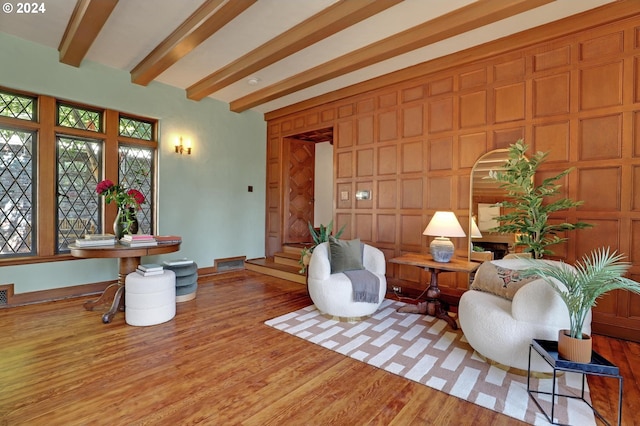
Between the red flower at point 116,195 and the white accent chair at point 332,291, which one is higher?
the red flower at point 116,195

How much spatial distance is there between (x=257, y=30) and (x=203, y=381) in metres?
3.44

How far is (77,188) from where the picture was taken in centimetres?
411

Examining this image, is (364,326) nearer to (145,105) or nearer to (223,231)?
(223,231)

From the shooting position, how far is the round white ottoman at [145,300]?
2992 millimetres

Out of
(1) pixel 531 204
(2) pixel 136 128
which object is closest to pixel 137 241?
(2) pixel 136 128

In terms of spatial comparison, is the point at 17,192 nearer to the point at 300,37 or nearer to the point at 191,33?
the point at 191,33

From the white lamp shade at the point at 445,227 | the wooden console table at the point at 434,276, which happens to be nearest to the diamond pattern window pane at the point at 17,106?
the wooden console table at the point at 434,276

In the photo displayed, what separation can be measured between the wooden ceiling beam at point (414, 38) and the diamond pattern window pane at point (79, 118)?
2.65 m

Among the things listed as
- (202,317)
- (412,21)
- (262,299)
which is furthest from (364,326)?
(412,21)

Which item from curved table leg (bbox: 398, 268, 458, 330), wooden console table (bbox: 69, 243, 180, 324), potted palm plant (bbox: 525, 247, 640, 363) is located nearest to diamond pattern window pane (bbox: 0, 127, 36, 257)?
wooden console table (bbox: 69, 243, 180, 324)

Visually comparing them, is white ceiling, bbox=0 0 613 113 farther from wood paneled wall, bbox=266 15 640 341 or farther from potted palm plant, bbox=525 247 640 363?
potted palm plant, bbox=525 247 640 363

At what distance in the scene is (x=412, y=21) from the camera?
3.09 m

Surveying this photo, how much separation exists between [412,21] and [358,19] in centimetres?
66

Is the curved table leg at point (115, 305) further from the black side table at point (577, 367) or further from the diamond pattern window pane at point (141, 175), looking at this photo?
the black side table at point (577, 367)
